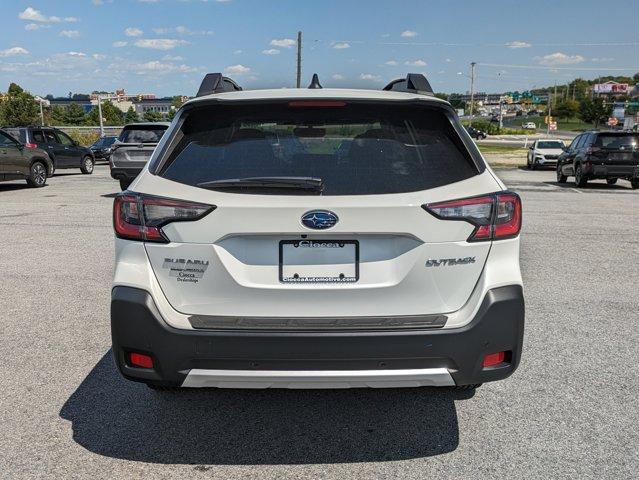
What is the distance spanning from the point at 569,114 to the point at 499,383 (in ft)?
527

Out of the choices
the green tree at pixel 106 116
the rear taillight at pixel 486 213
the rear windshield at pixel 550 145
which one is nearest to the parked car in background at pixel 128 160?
the rear taillight at pixel 486 213

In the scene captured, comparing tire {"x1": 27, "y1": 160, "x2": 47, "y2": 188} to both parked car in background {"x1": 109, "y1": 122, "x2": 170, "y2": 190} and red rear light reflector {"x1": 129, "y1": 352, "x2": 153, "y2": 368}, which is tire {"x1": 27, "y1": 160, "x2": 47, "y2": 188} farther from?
red rear light reflector {"x1": 129, "y1": 352, "x2": 153, "y2": 368}

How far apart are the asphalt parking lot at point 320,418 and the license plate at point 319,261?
3.18ft

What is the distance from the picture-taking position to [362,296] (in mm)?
2773

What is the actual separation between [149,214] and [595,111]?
14088cm

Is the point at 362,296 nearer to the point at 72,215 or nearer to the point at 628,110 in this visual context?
the point at 72,215

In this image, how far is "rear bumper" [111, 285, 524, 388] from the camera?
9.00 feet

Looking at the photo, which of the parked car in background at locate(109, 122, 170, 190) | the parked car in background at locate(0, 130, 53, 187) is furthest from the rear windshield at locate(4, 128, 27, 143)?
the parked car in background at locate(109, 122, 170, 190)

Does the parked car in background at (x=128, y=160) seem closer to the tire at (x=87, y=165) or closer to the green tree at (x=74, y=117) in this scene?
the tire at (x=87, y=165)

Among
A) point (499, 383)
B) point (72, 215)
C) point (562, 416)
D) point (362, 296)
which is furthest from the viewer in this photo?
point (72, 215)

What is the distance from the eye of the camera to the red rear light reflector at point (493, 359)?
9.51 feet

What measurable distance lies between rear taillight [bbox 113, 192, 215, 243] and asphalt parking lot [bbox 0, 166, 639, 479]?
115 centimetres

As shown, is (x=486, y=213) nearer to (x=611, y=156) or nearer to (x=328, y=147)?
(x=328, y=147)

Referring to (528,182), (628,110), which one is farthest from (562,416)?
(628,110)
